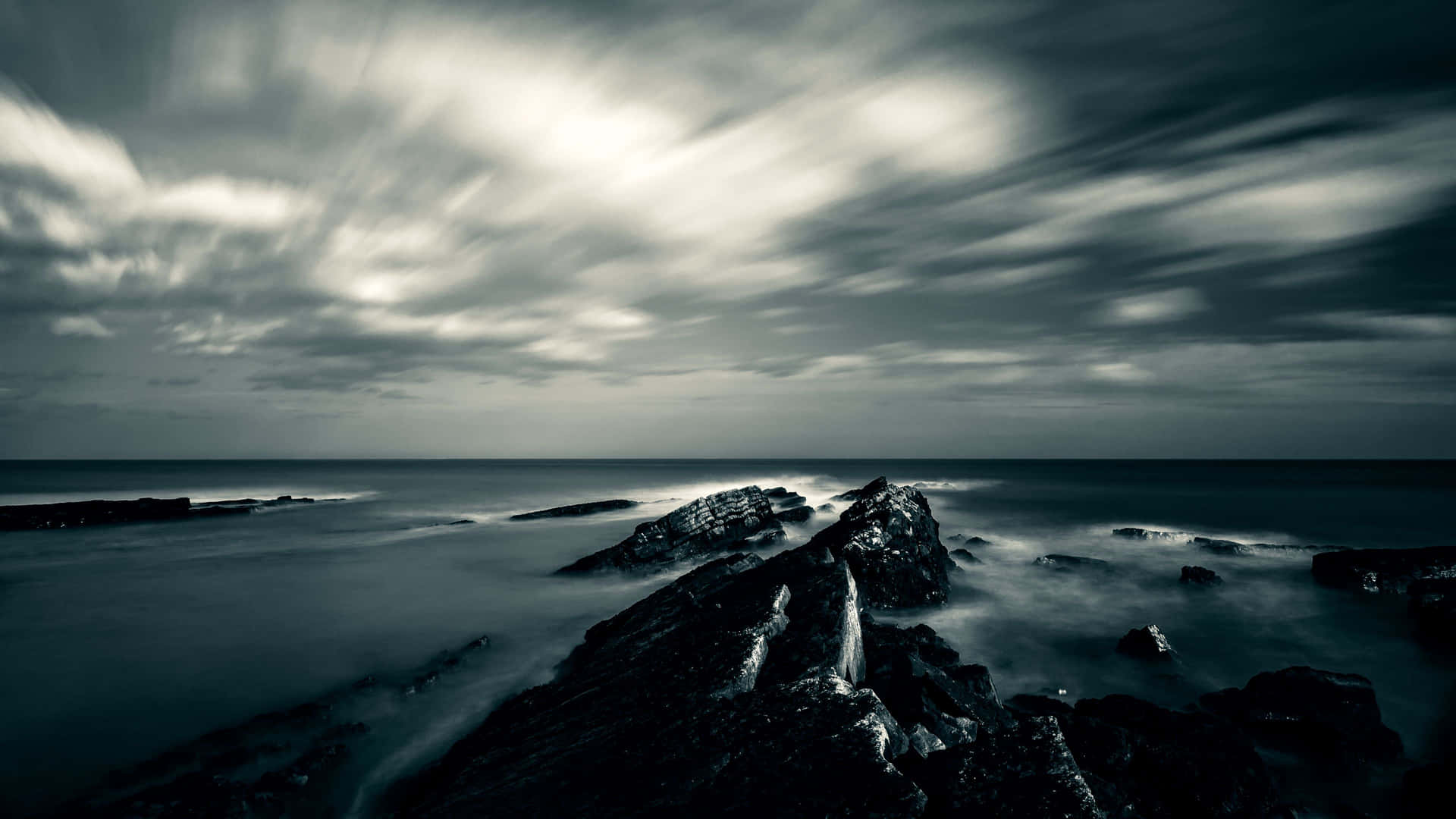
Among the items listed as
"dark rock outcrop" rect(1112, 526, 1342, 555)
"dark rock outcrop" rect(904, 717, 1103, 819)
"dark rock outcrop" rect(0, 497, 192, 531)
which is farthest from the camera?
"dark rock outcrop" rect(0, 497, 192, 531)

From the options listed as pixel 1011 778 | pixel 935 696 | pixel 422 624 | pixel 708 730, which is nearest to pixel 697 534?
pixel 422 624

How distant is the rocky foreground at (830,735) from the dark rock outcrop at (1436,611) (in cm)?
618

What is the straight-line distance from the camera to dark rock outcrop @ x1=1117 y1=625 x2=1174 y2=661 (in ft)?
35.2

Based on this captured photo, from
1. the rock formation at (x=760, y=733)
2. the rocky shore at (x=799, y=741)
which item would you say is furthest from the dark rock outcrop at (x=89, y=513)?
the rock formation at (x=760, y=733)

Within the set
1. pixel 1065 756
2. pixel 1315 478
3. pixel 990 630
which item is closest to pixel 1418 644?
pixel 990 630

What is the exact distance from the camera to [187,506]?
37438mm

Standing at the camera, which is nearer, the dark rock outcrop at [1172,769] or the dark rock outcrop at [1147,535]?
the dark rock outcrop at [1172,769]

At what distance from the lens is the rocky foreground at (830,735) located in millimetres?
4230

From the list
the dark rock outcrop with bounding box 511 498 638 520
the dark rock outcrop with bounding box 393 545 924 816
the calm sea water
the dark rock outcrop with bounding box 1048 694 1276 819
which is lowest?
the calm sea water

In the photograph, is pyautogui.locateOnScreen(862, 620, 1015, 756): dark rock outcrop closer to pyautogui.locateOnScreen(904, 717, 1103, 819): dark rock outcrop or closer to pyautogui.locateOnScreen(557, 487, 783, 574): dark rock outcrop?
pyautogui.locateOnScreen(904, 717, 1103, 819): dark rock outcrop

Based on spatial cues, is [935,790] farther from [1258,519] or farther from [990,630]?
[1258,519]

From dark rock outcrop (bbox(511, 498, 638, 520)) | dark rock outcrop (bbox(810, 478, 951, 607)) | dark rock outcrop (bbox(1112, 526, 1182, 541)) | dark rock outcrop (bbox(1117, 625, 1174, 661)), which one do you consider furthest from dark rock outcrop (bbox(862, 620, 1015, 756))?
dark rock outcrop (bbox(511, 498, 638, 520))

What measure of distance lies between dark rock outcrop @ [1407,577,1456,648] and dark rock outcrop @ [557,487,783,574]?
1534 centimetres

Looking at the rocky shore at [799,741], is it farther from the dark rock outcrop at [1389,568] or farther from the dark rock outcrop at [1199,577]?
the dark rock outcrop at [1389,568]
